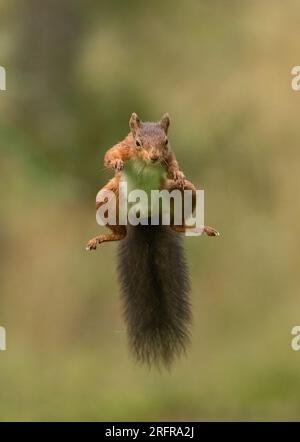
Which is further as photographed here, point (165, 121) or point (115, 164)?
point (165, 121)

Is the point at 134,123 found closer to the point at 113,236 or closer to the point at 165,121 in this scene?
the point at 165,121

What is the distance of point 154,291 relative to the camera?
160 centimetres

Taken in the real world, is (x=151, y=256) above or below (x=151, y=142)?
below

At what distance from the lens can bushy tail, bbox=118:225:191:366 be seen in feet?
4.99

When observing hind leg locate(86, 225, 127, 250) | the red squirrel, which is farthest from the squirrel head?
hind leg locate(86, 225, 127, 250)

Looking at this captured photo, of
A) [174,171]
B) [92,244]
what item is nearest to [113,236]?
[92,244]

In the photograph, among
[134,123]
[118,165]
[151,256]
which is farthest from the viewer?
[151,256]

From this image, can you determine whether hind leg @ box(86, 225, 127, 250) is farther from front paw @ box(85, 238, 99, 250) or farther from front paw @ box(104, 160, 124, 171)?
front paw @ box(104, 160, 124, 171)

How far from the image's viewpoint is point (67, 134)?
12.4 ft

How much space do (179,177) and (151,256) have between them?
26 centimetres

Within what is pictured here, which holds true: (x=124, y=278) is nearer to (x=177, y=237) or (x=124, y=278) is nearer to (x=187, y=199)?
(x=177, y=237)

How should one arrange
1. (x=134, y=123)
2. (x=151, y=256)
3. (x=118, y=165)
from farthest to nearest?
(x=151, y=256), (x=134, y=123), (x=118, y=165)

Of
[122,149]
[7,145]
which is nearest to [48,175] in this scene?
[7,145]

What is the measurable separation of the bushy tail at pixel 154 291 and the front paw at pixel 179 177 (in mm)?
216
